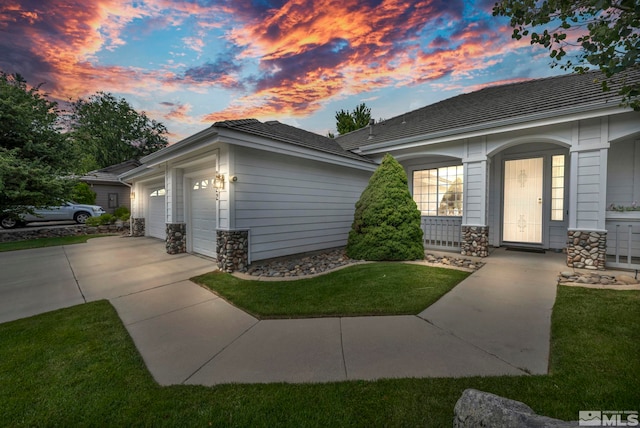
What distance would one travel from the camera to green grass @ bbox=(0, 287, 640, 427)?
1729 mm

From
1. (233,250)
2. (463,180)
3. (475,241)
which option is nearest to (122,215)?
(233,250)

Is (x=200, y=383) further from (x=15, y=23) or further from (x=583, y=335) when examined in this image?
(x=15, y=23)

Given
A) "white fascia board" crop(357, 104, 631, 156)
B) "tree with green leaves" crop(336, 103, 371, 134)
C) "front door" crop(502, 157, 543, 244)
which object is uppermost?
"tree with green leaves" crop(336, 103, 371, 134)

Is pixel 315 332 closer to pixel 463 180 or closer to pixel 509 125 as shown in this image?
pixel 463 180

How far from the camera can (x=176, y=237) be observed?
7699mm

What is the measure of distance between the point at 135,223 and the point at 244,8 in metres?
11.0

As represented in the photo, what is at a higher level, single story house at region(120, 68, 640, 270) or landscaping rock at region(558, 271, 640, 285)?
single story house at region(120, 68, 640, 270)

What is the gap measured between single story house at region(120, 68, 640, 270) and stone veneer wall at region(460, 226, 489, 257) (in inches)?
1.1

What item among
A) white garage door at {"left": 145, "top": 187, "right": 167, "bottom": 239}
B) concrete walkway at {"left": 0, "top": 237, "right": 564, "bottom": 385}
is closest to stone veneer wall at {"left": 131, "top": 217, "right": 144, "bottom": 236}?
white garage door at {"left": 145, "top": 187, "right": 167, "bottom": 239}

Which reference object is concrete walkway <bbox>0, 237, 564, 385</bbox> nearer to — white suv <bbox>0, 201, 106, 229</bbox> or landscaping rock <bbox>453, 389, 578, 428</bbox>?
landscaping rock <bbox>453, 389, 578, 428</bbox>

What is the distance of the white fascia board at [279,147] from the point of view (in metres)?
5.14

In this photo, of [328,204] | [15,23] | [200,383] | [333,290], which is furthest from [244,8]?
[200,383]

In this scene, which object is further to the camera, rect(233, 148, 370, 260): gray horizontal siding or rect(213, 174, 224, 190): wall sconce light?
rect(233, 148, 370, 260): gray horizontal siding

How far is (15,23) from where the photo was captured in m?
6.92
